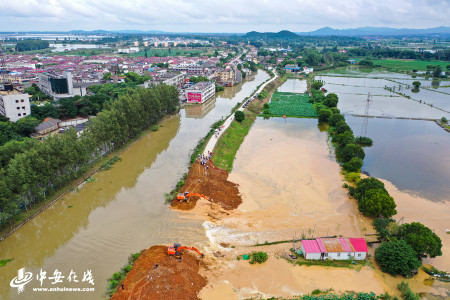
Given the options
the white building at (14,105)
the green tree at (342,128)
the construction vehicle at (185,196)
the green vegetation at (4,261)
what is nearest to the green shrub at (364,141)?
the green tree at (342,128)

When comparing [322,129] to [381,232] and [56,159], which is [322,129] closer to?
[381,232]

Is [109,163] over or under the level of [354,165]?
under

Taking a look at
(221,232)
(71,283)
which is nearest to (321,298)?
(221,232)

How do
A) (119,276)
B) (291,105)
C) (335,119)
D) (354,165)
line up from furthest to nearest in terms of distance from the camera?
(291,105), (335,119), (354,165), (119,276)

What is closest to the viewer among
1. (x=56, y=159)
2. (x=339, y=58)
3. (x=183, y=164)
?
(x=56, y=159)

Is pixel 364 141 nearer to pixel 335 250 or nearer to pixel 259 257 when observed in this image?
pixel 335 250

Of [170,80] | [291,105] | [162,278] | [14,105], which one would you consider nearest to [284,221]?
[162,278]
